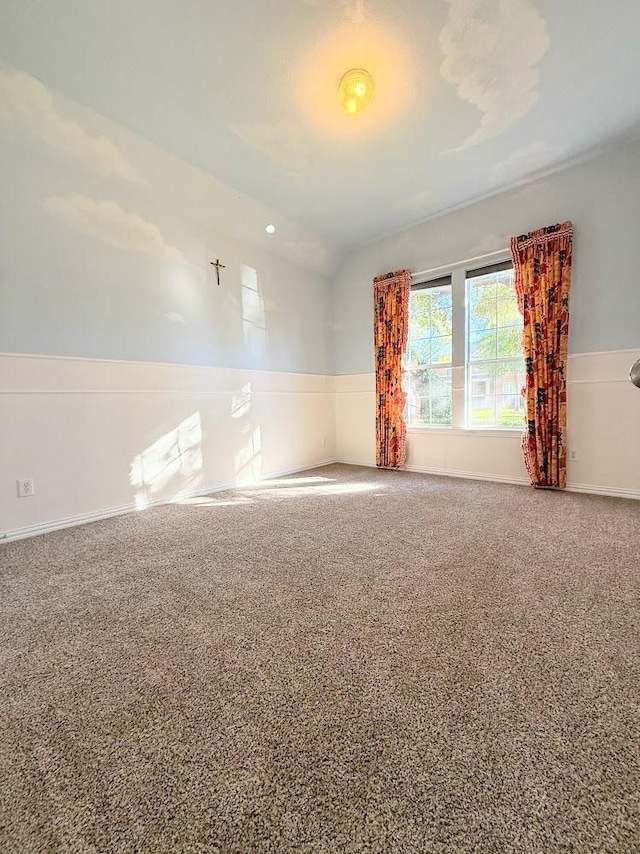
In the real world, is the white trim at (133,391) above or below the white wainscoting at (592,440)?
above

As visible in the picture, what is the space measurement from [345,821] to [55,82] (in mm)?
3568

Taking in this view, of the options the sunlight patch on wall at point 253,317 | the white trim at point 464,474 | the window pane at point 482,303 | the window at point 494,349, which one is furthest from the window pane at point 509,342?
the sunlight patch on wall at point 253,317

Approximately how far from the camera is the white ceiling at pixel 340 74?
1.81 meters

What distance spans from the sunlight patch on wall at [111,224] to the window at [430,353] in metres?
2.60

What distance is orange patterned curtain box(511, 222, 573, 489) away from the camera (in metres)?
3.07

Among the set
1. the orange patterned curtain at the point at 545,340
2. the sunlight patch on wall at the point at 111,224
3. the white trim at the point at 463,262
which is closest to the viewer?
the sunlight patch on wall at the point at 111,224

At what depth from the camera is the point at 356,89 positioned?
7.05 feet

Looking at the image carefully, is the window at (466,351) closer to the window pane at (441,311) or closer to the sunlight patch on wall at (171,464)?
the window pane at (441,311)

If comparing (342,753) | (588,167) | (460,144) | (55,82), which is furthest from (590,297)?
(55,82)

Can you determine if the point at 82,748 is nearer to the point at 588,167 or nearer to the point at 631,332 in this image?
the point at 631,332

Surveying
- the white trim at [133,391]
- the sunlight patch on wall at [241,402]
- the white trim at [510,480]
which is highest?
the white trim at [133,391]

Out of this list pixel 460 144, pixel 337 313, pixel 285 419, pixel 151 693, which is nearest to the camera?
pixel 151 693

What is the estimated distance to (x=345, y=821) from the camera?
0.69m

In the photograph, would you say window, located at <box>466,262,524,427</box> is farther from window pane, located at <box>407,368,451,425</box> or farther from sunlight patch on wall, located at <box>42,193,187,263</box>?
sunlight patch on wall, located at <box>42,193,187,263</box>
